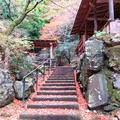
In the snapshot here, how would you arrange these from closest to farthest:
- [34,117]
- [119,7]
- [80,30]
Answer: [34,117], [119,7], [80,30]

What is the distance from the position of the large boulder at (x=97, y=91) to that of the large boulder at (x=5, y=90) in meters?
2.75

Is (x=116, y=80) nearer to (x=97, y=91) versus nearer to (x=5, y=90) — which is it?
(x=97, y=91)

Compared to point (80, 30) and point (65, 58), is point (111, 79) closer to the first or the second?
point (80, 30)

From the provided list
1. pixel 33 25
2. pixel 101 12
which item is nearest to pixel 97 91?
pixel 101 12

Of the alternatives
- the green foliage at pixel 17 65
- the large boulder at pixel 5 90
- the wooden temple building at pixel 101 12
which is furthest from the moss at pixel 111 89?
the green foliage at pixel 17 65

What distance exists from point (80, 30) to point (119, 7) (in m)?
3.88

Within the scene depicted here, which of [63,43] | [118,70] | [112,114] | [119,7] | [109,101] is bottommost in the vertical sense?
[112,114]

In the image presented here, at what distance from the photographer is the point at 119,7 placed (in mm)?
9570

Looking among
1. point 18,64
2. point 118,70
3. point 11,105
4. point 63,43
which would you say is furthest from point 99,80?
point 63,43

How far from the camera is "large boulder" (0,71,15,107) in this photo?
4.83 meters

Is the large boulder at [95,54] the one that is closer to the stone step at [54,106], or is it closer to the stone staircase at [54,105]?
the stone staircase at [54,105]

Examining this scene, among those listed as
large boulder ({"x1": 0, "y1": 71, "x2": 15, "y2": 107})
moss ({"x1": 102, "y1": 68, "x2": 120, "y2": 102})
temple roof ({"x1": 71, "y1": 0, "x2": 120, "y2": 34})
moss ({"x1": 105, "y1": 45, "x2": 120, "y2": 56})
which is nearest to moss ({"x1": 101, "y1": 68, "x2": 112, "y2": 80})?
moss ({"x1": 102, "y1": 68, "x2": 120, "y2": 102})

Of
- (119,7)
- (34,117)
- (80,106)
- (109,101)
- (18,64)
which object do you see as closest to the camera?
(34,117)

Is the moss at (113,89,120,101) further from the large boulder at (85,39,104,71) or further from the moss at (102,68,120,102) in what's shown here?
the large boulder at (85,39,104,71)
